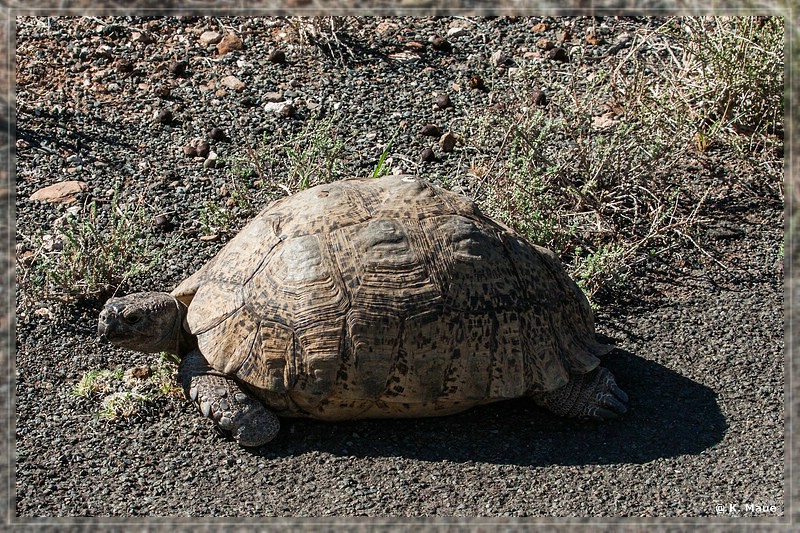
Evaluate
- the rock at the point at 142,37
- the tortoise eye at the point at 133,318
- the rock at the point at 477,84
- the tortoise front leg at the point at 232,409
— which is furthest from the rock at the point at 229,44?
the tortoise front leg at the point at 232,409

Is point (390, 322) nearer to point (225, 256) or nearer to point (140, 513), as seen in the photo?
point (225, 256)

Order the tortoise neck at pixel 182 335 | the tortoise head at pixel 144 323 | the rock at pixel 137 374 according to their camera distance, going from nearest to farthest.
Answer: the tortoise head at pixel 144 323 < the tortoise neck at pixel 182 335 < the rock at pixel 137 374

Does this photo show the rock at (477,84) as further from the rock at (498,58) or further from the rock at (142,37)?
the rock at (142,37)

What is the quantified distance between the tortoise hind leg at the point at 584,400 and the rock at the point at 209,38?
4.21 meters

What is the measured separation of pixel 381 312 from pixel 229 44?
3829 millimetres

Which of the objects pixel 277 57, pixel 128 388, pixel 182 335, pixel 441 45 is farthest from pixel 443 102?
pixel 128 388

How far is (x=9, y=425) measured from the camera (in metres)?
4.89

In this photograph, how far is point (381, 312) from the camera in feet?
14.9

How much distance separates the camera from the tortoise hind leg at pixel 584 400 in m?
4.85

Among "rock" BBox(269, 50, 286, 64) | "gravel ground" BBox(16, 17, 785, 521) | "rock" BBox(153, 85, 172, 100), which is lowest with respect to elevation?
"gravel ground" BBox(16, 17, 785, 521)

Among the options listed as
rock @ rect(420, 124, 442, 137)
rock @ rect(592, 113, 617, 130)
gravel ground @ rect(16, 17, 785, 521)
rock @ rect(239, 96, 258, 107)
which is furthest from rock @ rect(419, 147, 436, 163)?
rock @ rect(239, 96, 258, 107)

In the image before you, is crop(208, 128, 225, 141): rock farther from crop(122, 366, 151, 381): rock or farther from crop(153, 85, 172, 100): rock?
crop(122, 366, 151, 381): rock

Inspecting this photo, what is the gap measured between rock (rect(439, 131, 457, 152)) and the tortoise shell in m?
1.98

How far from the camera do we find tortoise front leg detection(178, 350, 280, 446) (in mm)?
4609
